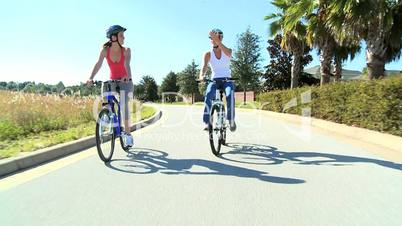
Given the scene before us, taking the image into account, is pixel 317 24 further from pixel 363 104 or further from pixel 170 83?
pixel 170 83

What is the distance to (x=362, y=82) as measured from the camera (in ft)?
36.9

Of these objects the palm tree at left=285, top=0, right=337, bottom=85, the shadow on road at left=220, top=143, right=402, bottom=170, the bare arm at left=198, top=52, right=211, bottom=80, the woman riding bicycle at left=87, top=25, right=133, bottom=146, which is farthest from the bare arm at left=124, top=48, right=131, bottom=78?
the palm tree at left=285, top=0, right=337, bottom=85

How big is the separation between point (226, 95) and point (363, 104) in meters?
4.68

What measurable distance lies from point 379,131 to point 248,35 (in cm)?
5598

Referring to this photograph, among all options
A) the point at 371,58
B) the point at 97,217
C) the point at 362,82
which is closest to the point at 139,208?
the point at 97,217

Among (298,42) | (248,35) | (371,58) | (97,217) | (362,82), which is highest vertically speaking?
(248,35)

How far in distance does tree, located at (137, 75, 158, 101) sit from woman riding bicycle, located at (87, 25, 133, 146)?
11601 centimetres

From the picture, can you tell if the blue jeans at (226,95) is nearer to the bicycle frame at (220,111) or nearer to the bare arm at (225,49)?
the bicycle frame at (220,111)

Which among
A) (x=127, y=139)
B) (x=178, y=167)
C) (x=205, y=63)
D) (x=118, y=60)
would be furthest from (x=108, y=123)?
(x=205, y=63)

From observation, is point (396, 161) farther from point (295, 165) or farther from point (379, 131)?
point (379, 131)

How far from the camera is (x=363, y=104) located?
35.9 ft

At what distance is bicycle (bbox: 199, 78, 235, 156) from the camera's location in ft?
23.9

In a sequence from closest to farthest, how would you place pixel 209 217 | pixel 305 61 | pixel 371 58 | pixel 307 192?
pixel 209 217 → pixel 307 192 → pixel 371 58 → pixel 305 61

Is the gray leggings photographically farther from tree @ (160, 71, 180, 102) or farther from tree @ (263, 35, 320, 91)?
tree @ (160, 71, 180, 102)
